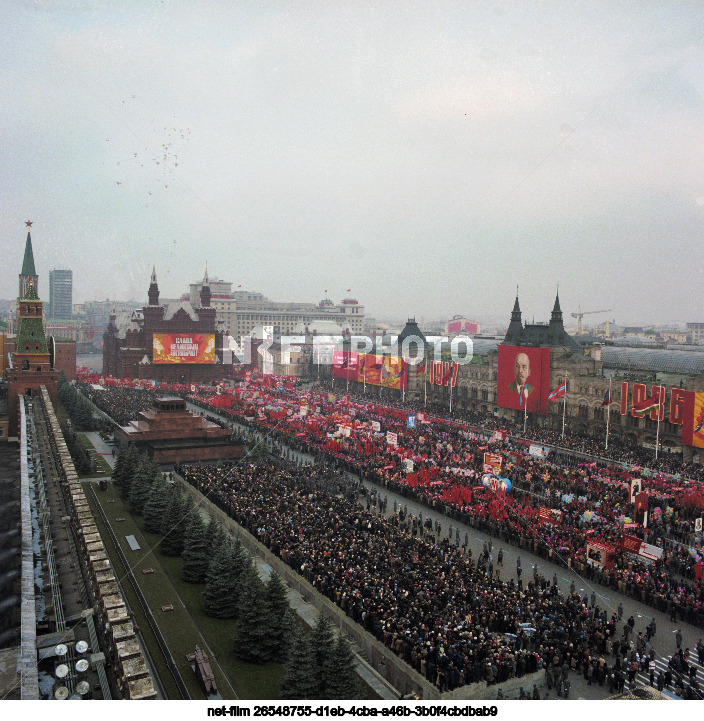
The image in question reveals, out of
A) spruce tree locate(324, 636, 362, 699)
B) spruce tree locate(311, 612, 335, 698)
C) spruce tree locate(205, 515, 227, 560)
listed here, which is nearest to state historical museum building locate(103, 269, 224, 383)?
spruce tree locate(205, 515, 227, 560)

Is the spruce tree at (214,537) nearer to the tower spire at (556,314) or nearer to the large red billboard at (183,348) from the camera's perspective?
the tower spire at (556,314)

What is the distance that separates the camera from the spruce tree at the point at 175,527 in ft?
93.1

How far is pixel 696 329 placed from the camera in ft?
493

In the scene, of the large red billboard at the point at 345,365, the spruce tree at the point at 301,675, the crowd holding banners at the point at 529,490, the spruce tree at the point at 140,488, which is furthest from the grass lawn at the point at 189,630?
the large red billboard at the point at 345,365

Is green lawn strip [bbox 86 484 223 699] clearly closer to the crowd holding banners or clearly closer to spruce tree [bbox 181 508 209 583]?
spruce tree [bbox 181 508 209 583]

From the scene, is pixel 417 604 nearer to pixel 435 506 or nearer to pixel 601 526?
pixel 601 526

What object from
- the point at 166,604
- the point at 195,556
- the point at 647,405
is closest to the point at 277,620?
the point at 166,604

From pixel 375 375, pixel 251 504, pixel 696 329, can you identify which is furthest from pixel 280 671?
pixel 696 329

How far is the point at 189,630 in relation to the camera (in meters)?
21.0

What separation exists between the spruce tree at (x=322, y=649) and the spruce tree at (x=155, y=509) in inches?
607

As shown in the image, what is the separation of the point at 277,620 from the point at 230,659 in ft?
5.62

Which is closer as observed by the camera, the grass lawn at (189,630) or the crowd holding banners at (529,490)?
the grass lawn at (189,630)

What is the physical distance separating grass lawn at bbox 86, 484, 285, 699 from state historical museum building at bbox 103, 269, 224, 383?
79.8 metres

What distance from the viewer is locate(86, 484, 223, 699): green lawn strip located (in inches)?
712
